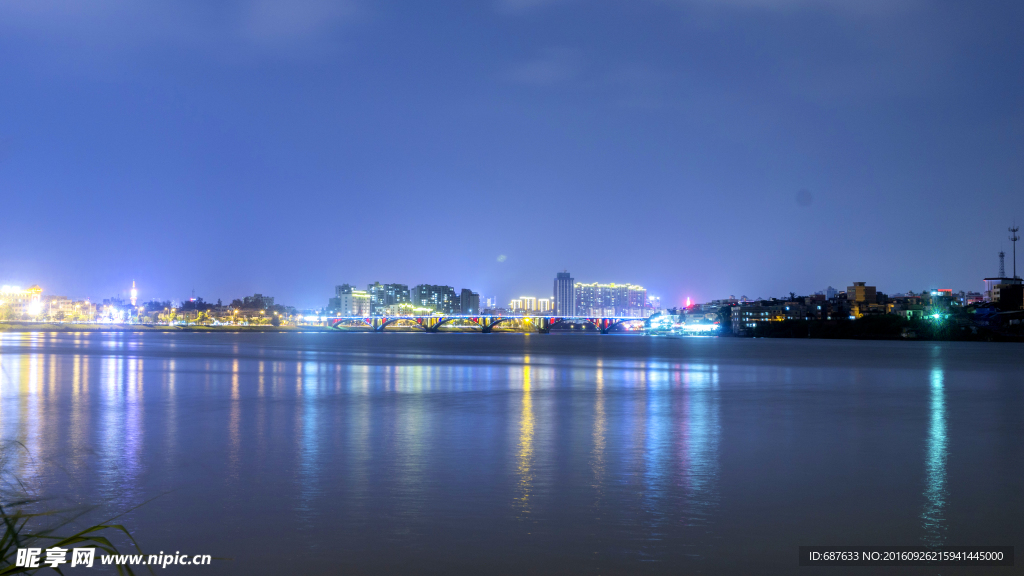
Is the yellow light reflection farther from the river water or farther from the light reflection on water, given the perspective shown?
the light reflection on water

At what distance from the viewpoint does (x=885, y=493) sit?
9.02 metres

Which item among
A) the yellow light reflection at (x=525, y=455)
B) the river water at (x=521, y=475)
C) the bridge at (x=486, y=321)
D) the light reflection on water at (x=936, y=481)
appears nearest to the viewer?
the river water at (x=521, y=475)

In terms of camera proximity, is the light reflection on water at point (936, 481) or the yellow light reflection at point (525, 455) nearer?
the light reflection on water at point (936, 481)

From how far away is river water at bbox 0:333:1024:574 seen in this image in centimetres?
674

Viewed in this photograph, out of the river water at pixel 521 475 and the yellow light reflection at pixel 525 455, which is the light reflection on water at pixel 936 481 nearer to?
the river water at pixel 521 475

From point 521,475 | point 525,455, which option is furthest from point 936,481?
point 525,455

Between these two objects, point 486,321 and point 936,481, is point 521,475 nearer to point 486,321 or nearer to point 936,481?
point 936,481

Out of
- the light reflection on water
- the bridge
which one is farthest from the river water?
the bridge

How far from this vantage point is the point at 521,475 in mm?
10062

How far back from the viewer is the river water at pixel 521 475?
674 centimetres

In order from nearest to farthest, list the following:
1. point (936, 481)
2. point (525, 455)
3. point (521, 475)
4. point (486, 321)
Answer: point (936, 481)
point (521, 475)
point (525, 455)
point (486, 321)

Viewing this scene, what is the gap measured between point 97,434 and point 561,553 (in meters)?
10.3

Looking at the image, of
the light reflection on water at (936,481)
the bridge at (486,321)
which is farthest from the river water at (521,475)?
the bridge at (486,321)

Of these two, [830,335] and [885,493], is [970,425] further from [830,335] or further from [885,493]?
[830,335]
